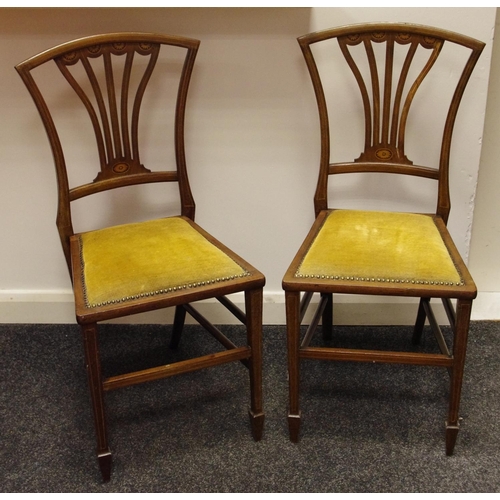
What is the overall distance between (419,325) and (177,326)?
0.75 m

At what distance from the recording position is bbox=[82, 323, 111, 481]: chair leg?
1.44 metres

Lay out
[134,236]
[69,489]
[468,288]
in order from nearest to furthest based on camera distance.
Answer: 1. [468,288]
2. [69,489]
3. [134,236]

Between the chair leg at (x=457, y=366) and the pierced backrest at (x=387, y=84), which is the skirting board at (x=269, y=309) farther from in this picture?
the chair leg at (x=457, y=366)

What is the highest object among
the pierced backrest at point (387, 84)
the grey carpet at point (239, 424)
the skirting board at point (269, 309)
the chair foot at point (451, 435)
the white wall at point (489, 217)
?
the pierced backrest at point (387, 84)

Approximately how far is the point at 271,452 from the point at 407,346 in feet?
2.07

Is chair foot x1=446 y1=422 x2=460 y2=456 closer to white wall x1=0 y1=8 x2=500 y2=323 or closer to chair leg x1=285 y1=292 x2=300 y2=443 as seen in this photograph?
chair leg x1=285 y1=292 x2=300 y2=443

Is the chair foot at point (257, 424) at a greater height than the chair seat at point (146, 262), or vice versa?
the chair seat at point (146, 262)

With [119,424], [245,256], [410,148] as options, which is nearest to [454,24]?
[410,148]

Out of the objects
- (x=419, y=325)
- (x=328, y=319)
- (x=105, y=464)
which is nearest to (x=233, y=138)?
(x=328, y=319)

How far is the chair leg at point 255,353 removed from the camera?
5.11ft

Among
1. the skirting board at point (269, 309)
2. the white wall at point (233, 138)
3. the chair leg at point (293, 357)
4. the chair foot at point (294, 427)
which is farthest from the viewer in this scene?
the skirting board at point (269, 309)

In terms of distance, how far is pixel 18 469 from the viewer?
163cm

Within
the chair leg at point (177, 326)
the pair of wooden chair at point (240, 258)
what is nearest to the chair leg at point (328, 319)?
the pair of wooden chair at point (240, 258)

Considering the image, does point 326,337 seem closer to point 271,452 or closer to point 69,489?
point 271,452
